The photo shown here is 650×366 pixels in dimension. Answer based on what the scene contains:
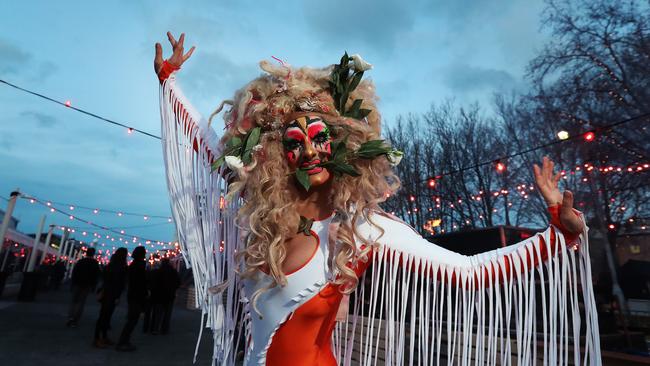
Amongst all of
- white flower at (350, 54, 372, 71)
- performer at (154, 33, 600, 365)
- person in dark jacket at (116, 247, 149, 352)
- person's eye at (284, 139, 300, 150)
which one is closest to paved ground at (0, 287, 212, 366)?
person in dark jacket at (116, 247, 149, 352)

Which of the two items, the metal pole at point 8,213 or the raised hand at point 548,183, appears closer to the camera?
the raised hand at point 548,183

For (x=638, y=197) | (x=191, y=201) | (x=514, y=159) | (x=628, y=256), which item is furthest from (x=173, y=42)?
(x=628, y=256)

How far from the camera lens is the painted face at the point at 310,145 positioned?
1496 mm

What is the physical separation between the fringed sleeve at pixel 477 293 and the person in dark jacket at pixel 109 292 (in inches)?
189

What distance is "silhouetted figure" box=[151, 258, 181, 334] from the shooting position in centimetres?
684

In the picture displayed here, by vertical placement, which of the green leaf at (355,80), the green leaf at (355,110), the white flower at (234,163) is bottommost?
the white flower at (234,163)

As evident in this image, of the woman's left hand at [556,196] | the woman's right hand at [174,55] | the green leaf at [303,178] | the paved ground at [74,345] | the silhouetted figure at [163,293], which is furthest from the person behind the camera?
the silhouetted figure at [163,293]

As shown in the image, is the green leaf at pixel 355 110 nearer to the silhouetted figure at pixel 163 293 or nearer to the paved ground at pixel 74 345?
the paved ground at pixel 74 345

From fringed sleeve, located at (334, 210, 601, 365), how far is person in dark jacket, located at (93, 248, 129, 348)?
15.7 feet

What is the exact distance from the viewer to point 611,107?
9109 mm

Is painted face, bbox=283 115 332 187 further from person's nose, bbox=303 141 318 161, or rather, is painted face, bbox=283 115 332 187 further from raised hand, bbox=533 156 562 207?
raised hand, bbox=533 156 562 207

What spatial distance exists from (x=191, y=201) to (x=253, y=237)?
0.43 metres

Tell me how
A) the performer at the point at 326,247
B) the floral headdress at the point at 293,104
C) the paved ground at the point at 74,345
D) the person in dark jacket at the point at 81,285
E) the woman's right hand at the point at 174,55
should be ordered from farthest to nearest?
the person in dark jacket at the point at 81,285 → the paved ground at the point at 74,345 → the woman's right hand at the point at 174,55 → the floral headdress at the point at 293,104 → the performer at the point at 326,247

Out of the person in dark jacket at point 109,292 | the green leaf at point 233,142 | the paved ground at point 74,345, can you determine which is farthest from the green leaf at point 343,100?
the person in dark jacket at point 109,292
